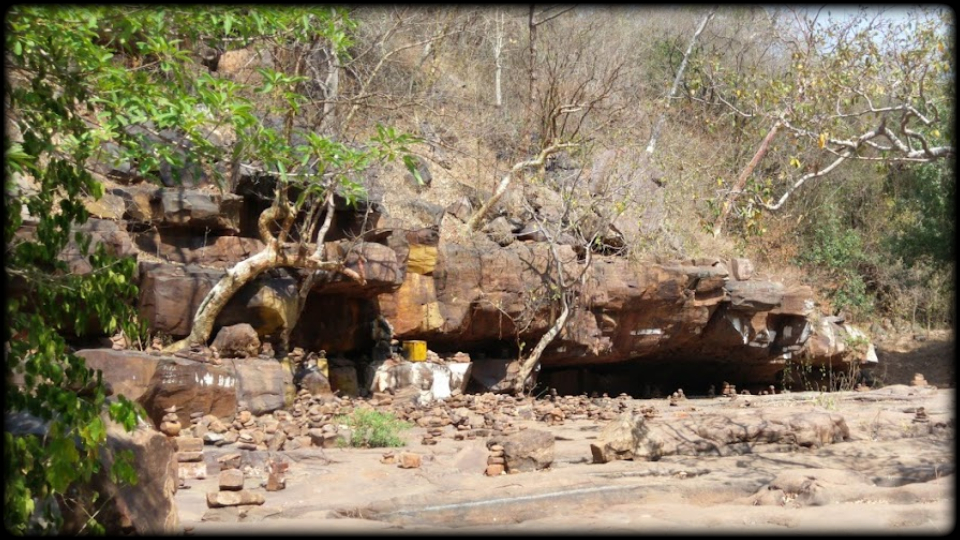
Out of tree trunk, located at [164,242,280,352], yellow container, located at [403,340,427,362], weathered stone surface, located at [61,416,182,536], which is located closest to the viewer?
weathered stone surface, located at [61,416,182,536]

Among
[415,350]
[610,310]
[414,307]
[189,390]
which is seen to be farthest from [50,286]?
[610,310]

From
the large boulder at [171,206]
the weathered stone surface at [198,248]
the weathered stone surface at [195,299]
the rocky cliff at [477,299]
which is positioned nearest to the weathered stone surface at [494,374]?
the rocky cliff at [477,299]

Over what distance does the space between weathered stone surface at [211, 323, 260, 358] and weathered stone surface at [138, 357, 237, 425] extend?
824mm

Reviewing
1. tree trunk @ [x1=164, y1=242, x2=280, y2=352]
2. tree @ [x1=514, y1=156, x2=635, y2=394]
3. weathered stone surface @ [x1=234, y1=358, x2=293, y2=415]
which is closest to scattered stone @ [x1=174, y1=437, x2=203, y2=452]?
weathered stone surface @ [x1=234, y1=358, x2=293, y2=415]

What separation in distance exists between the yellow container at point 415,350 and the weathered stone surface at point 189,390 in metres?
3.77

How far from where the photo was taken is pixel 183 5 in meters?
4.89

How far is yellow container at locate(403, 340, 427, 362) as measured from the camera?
13.7 metres

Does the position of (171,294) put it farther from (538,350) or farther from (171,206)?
(538,350)

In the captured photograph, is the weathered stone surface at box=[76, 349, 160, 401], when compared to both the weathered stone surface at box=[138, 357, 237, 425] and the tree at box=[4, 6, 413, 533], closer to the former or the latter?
the weathered stone surface at box=[138, 357, 237, 425]

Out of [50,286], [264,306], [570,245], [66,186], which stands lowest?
[264,306]

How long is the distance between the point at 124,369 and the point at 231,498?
3537mm

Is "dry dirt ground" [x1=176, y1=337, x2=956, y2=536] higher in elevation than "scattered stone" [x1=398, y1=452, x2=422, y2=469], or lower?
higher

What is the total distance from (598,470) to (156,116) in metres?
4.39

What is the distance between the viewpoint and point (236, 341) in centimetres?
1120
